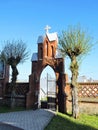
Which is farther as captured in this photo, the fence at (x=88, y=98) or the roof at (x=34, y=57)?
the roof at (x=34, y=57)

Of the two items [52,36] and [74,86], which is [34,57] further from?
[74,86]

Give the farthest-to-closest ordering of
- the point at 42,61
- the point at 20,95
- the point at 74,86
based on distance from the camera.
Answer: the point at 20,95
the point at 42,61
the point at 74,86

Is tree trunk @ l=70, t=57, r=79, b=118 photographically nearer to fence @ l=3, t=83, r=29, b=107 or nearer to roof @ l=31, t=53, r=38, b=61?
roof @ l=31, t=53, r=38, b=61

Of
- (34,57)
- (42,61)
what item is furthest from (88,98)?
(34,57)

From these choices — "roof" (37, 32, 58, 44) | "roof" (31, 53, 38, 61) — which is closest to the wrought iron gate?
"roof" (31, 53, 38, 61)

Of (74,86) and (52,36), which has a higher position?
(52,36)

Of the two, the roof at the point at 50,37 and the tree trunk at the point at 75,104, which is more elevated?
the roof at the point at 50,37

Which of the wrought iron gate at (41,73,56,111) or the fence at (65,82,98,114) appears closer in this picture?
the fence at (65,82,98,114)

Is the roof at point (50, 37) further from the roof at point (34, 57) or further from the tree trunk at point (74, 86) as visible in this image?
the tree trunk at point (74, 86)

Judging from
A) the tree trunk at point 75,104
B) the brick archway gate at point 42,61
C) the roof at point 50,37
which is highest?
the roof at point 50,37

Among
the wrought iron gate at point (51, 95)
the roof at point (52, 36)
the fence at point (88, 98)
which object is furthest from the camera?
the roof at point (52, 36)

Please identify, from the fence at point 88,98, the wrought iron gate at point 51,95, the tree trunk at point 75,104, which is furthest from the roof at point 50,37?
the tree trunk at point 75,104

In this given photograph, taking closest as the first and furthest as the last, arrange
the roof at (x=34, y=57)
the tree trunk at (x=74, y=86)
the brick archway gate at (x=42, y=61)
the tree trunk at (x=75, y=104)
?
the tree trunk at (x=75, y=104) → the tree trunk at (x=74, y=86) → the brick archway gate at (x=42, y=61) → the roof at (x=34, y=57)

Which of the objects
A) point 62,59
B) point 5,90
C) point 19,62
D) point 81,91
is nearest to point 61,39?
point 62,59
